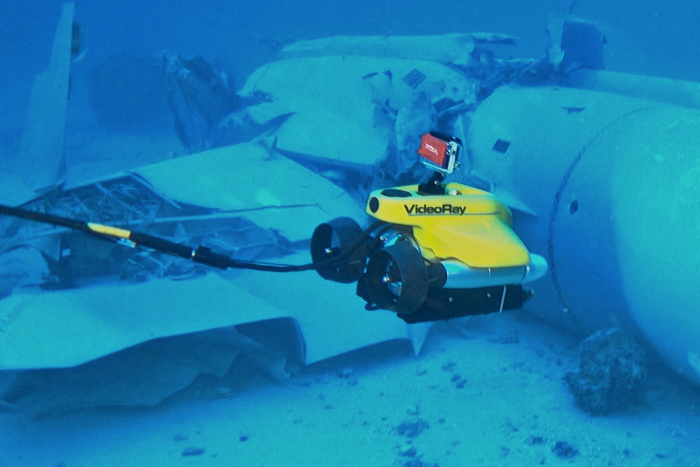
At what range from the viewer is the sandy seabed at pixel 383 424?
4.17 metres

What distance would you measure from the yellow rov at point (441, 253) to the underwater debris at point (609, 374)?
345 cm

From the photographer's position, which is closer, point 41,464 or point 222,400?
point 41,464

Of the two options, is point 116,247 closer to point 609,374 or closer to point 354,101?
point 354,101

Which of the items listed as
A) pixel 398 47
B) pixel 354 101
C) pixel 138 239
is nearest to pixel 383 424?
pixel 138 239

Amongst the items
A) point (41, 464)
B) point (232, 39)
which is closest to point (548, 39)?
point (41, 464)

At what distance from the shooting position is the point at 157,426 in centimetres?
448

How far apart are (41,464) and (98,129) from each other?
19695 mm

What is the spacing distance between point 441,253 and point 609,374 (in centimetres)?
371

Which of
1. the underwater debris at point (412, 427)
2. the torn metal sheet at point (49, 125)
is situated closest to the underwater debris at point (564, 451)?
the underwater debris at point (412, 427)

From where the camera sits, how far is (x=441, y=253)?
5.07 feet

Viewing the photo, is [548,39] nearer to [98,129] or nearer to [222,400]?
[222,400]

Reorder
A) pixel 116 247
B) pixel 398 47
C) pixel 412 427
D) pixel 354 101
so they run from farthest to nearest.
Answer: pixel 398 47 → pixel 354 101 → pixel 116 247 → pixel 412 427

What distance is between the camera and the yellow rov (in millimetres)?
1480

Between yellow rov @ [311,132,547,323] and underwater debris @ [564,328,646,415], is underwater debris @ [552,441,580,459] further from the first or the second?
yellow rov @ [311,132,547,323]
